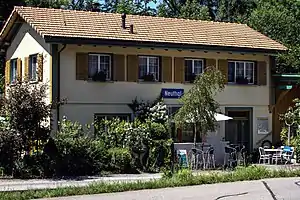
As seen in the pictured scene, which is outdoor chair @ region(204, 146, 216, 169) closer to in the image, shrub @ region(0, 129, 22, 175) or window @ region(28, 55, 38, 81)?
shrub @ region(0, 129, 22, 175)

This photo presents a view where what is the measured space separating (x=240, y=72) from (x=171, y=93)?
4.29 meters

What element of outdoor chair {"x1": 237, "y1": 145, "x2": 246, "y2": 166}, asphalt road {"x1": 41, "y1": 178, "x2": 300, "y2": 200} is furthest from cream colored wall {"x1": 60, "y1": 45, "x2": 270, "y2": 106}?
asphalt road {"x1": 41, "y1": 178, "x2": 300, "y2": 200}

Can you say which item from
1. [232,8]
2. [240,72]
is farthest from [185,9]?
[240,72]

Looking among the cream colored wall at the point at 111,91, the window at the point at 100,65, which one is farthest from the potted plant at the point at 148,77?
the window at the point at 100,65

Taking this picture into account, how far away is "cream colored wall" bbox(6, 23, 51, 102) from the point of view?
1137 inches

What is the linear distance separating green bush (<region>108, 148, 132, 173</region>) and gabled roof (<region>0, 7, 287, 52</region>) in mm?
5556

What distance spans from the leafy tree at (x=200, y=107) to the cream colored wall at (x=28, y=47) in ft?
18.7

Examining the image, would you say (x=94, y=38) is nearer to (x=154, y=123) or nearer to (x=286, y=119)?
(x=154, y=123)

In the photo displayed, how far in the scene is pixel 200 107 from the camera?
27.8 meters

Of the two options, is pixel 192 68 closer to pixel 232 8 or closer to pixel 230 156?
pixel 230 156

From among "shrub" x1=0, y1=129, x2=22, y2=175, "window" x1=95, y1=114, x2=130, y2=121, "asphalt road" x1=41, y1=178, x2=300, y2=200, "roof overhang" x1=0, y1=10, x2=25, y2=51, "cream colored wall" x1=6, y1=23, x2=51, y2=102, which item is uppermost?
"roof overhang" x1=0, y1=10, x2=25, y2=51

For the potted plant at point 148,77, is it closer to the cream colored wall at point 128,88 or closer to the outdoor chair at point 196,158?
the cream colored wall at point 128,88

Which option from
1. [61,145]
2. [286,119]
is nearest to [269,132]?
[286,119]

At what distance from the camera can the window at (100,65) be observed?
96.7 feet
